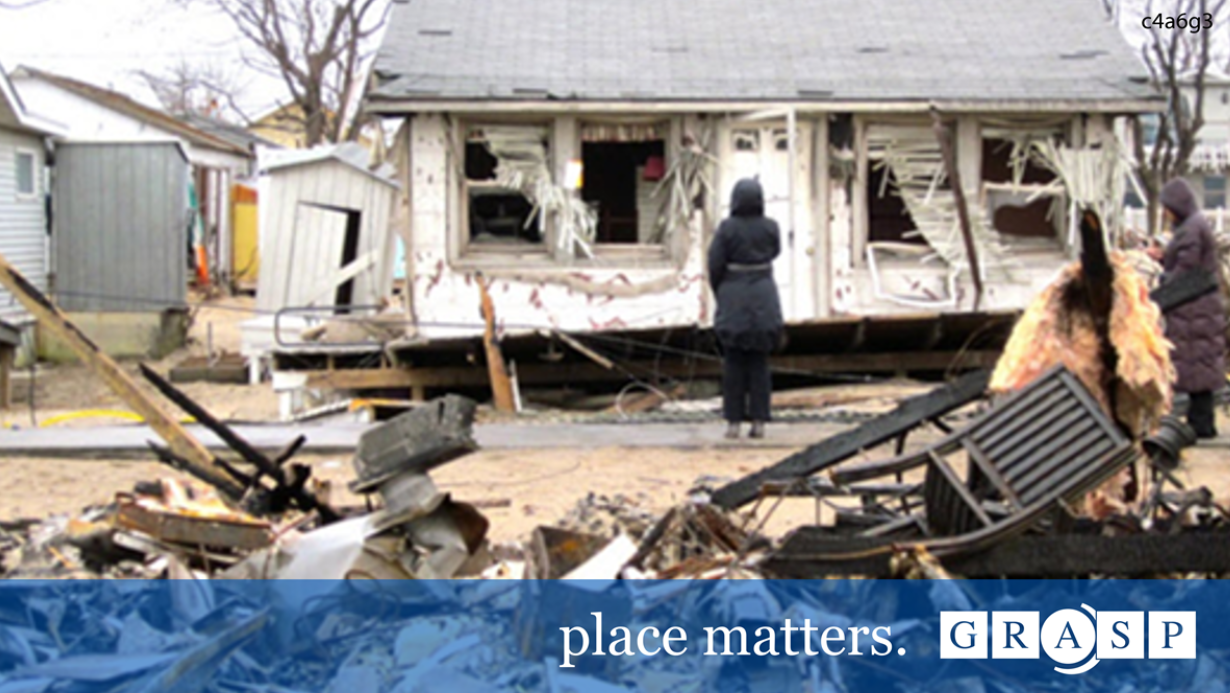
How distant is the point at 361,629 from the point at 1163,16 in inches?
1126

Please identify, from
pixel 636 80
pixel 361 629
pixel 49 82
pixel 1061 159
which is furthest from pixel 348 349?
pixel 49 82

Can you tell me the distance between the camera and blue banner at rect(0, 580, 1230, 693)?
16.6 feet

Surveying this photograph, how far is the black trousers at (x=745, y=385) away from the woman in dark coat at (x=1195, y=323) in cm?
295

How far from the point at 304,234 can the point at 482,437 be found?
683 centimetres

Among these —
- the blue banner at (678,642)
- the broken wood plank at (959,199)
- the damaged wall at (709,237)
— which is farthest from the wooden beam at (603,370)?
the blue banner at (678,642)

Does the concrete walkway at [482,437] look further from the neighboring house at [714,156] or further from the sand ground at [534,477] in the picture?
the neighboring house at [714,156]

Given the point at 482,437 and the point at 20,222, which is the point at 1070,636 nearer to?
the point at 482,437

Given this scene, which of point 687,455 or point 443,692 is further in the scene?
point 687,455

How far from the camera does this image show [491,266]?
15125 millimetres

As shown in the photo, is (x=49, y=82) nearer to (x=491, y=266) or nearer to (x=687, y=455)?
(x=491, y=266)

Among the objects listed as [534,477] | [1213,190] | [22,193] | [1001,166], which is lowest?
[534,477]

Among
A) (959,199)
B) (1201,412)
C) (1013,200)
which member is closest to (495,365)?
(959,199)

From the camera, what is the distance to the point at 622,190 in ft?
54.8

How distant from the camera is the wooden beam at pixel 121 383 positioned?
6.89m
